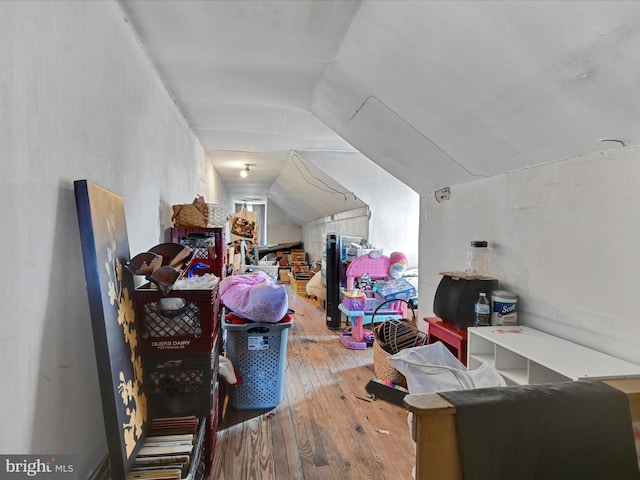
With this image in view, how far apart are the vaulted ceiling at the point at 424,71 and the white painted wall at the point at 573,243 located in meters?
0.11

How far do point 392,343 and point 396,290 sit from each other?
3.54 ft

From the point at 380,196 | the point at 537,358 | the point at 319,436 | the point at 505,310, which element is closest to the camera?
the point at 537,358

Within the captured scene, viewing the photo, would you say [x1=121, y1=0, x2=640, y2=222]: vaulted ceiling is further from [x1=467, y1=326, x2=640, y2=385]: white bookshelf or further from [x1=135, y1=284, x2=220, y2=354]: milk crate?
[x1=135, y1=284, x2=220, y2=354]: milk crate

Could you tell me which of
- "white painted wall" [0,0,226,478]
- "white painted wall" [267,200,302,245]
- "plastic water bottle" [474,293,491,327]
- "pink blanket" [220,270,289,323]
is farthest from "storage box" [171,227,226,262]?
"white painted wall" [267,200,302,245]

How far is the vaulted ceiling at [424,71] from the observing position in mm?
1235

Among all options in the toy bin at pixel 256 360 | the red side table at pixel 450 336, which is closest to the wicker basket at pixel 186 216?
the toy bin at pixel 256 360

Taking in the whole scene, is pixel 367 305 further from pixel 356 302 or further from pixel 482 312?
pixel 482 312

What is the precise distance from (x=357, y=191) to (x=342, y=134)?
1.81 m

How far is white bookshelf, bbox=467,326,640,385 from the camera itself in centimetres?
130

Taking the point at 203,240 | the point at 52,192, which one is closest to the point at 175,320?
the point at 52,192

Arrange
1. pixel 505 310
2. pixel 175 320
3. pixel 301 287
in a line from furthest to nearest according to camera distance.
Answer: pixel 301 287
pixel 505 310
pixel 175 320

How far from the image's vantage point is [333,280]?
4.61 meters

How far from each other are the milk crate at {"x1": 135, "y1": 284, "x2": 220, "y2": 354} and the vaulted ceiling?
1369 millimetres

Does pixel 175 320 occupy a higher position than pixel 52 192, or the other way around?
pixel 52 192
